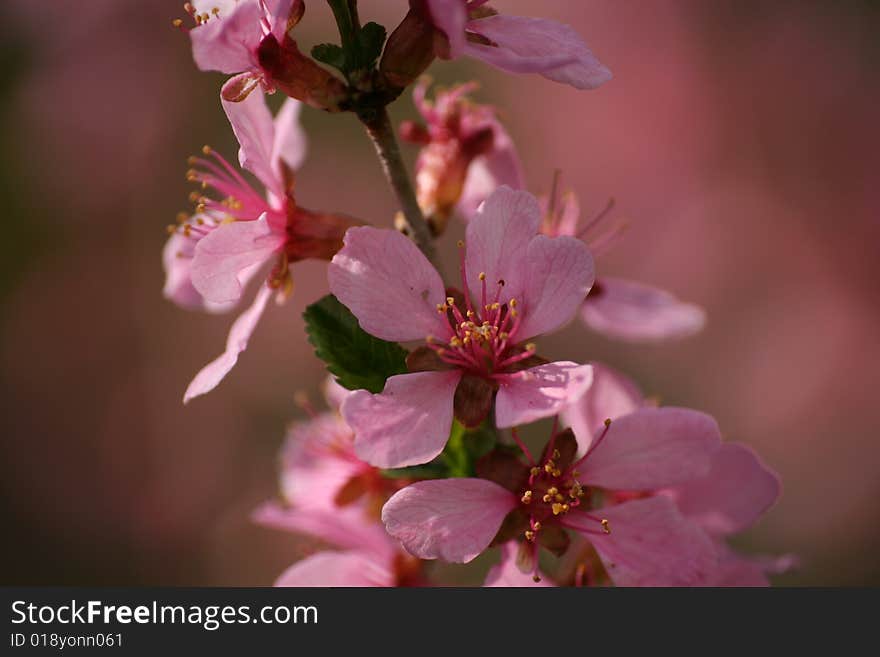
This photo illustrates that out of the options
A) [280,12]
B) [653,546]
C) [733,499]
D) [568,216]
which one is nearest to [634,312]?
[568,216]

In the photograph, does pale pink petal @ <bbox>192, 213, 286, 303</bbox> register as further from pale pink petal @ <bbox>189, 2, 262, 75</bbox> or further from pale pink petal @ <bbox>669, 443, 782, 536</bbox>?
pale pink petal @ <bbox>669, 443, 782, 536</bbox>

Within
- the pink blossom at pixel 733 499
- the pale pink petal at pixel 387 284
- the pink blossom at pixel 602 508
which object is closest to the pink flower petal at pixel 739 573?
the pink blossom at pixel 733 499

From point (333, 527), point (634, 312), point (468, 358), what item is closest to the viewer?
point (468, 358)

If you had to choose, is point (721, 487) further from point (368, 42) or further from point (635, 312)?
point (368, 42)

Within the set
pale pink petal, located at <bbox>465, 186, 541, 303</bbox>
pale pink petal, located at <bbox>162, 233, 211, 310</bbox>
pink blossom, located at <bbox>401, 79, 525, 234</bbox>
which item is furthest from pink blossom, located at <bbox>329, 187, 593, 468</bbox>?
pale pink petal, located at <bbox>162, 233, 211, 310</bbox>

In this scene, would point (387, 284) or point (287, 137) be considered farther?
point (287, 137)

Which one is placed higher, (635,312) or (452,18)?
(452,18)
